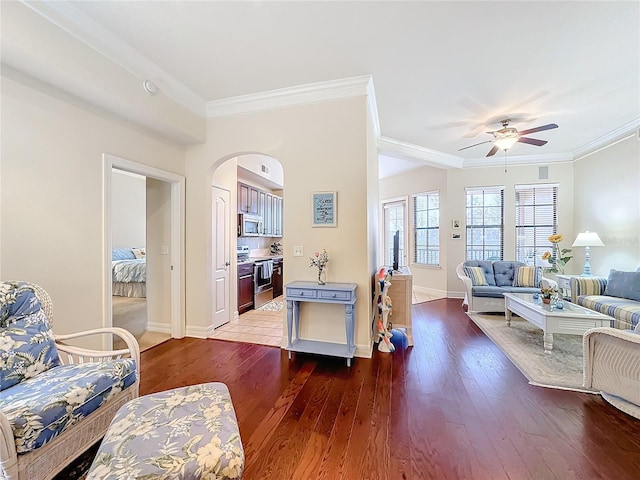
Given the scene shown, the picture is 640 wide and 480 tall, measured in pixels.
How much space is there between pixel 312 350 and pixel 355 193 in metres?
1.78

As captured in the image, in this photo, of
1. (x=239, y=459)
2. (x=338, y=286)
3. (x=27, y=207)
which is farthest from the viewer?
(x=338, y=286)

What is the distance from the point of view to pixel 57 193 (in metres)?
2.36

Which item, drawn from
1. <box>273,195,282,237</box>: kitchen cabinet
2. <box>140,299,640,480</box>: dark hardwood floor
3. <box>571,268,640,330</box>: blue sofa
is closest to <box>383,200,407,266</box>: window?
<box>273,195,282,237</box>: kitchen cabinet

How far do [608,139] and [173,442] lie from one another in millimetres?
6918

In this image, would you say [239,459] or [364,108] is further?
[364,108]

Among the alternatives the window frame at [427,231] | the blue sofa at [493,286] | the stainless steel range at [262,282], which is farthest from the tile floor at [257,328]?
the window frame at [427,231]

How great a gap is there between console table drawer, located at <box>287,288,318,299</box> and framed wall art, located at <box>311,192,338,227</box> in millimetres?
764

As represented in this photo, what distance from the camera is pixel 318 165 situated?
3.18 meters

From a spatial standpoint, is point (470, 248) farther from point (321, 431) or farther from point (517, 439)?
point (321, 431)

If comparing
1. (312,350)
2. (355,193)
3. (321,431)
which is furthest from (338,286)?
(321,431)

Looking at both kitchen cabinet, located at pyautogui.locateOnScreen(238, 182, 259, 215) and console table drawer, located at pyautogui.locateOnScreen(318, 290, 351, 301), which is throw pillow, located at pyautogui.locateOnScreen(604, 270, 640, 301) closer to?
console table drawer, located at pyautogui.locateOnScreen(318, 290, 351, 301)

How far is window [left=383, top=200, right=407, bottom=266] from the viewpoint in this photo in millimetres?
7277

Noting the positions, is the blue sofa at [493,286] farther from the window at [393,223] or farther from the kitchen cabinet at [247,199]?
the kitchen cabinet at [247,199]

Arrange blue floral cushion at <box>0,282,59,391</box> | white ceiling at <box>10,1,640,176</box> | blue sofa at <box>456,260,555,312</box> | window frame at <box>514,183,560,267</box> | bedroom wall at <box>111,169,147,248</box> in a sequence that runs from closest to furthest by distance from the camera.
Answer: blue floral cushion at <box>0,282,59,391</box> < white ceiling at <box>10,1,640,176</box> < blue sofa at <box>456,260,555,312</box> < window frame at <box>514,183,560,267</box> < bedroom wall at <box>111,169,147,248</box>
